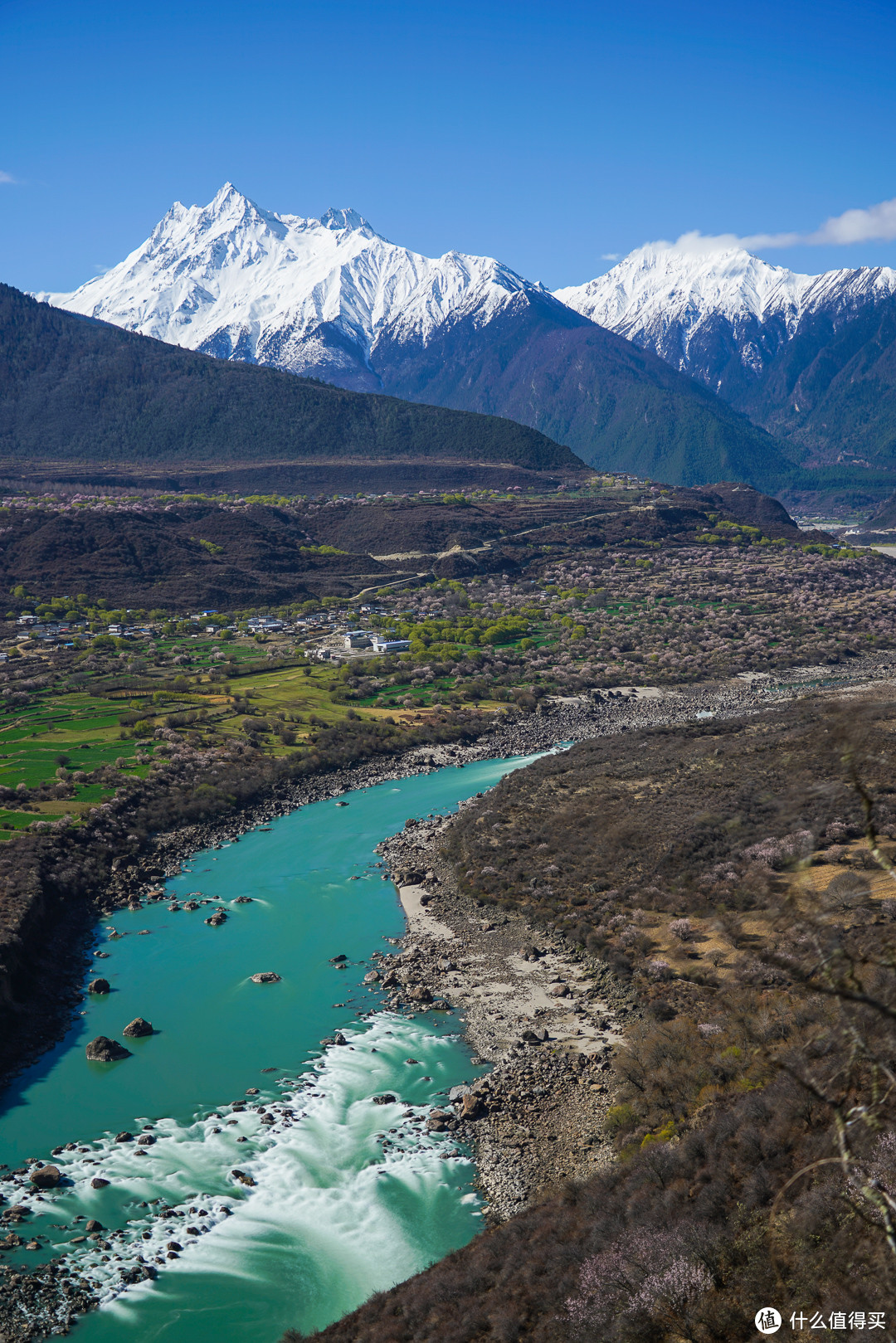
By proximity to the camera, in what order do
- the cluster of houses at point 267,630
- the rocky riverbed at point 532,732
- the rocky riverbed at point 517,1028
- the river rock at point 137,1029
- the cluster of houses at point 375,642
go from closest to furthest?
1. the rocky riverbed at point 517,1028
2. the river rock at point 137,1029
3. the rocky riverbed at point 532,732
4. the cluster of houses at point 375,642
5. the cluster of houses at point 267,630

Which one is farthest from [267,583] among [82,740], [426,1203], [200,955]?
[426,1203]

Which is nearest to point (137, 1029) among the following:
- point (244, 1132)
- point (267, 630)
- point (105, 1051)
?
point (105, 1051)

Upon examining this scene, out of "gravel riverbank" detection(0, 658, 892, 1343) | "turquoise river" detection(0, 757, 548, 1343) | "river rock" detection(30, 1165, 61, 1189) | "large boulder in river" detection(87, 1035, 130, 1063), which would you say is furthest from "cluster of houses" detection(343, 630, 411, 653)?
"river rock" detection(30, 1165, 61, 1189)

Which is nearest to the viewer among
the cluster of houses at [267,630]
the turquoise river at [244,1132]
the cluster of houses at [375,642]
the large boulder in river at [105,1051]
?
the turquoise river at [244,1132]

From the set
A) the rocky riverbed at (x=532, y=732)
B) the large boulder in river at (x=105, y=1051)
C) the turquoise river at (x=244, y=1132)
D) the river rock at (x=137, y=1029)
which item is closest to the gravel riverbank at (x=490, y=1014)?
the rocky riverbed at (x=532, y=732)

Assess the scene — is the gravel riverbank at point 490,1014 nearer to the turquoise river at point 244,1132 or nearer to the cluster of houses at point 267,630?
the turquoise river at point 244,1132

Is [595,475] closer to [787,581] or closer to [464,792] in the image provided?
[787,581]

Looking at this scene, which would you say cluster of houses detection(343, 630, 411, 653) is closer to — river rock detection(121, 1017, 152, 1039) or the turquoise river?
the turquoise river

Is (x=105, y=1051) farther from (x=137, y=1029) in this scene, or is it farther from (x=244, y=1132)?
(x=244, y=1132)
